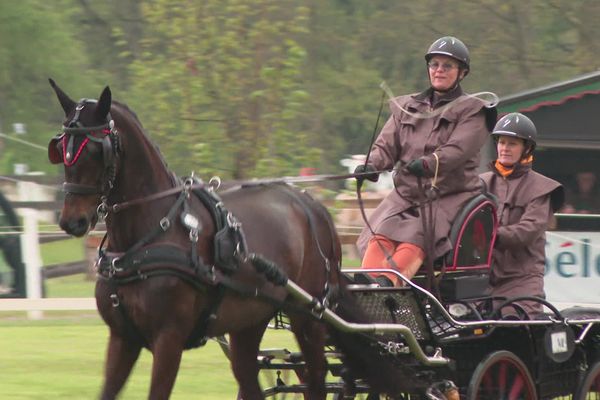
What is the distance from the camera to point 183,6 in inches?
688

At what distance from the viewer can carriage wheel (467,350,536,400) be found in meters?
6.91

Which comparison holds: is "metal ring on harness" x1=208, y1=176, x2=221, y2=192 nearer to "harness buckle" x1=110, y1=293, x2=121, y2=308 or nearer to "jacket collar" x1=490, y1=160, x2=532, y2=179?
"harness buckle" x1=110, y1=293, x2=121, y2=308

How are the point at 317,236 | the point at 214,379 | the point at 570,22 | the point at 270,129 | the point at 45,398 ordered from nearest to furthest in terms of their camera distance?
the point at 317,236 < the point at 45,398 < the point at 214,379 < the point at 270,129 < the point at 570,22

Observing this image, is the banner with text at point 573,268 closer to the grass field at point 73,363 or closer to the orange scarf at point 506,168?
the grass field at point 73,363

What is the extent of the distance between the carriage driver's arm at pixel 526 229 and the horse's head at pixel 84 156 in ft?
7.99

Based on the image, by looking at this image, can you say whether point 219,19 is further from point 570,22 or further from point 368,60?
point 368,60

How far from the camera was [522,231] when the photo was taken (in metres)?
7.09

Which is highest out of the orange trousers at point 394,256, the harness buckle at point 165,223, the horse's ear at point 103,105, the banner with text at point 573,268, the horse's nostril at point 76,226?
the horse's ear at point 103,105

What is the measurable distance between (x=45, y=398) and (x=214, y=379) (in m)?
1.48

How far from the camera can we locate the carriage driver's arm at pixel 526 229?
709cm

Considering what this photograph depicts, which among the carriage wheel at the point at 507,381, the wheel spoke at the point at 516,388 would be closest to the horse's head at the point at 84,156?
the carriage wheel at the point at 507,381

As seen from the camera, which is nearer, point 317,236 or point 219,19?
point 317,236

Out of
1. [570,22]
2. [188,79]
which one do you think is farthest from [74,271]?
[570,22]

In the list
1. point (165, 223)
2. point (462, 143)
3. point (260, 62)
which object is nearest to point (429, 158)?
point (462, 143)
